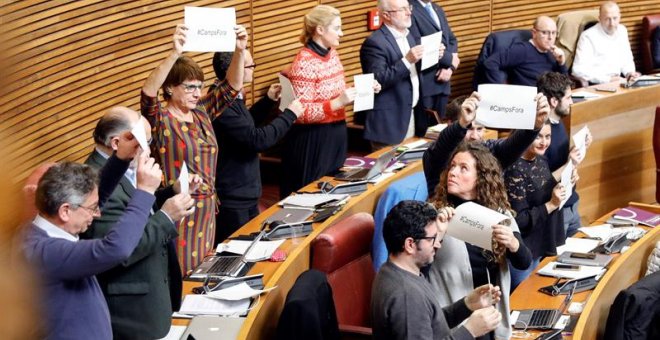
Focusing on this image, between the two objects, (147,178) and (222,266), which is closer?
(147,178)

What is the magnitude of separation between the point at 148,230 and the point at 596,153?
4.68m

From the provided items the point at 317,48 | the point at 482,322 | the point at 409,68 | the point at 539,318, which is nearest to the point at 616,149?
the point at 409,68

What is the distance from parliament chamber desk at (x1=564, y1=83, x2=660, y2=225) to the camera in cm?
655

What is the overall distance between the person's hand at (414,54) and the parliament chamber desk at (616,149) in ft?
3.90

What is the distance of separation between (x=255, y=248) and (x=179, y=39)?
935 mm

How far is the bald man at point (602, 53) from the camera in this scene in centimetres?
784

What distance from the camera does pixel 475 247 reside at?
136 inches

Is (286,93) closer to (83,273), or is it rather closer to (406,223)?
(406,223)

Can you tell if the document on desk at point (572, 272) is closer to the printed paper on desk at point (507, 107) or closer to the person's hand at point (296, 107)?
the printed paper on desk at point (507, 107)

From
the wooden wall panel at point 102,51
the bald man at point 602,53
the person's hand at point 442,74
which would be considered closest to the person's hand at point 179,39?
the wooden wall panel at point 102,51

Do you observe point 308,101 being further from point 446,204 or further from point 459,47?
point 459,47

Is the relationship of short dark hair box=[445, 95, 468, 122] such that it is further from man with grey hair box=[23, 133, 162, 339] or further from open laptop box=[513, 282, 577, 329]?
man with grey hair box=[23, 133, 162, 339]

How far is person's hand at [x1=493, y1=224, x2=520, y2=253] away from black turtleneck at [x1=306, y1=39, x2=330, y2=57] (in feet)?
7.00

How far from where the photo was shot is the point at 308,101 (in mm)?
5168
